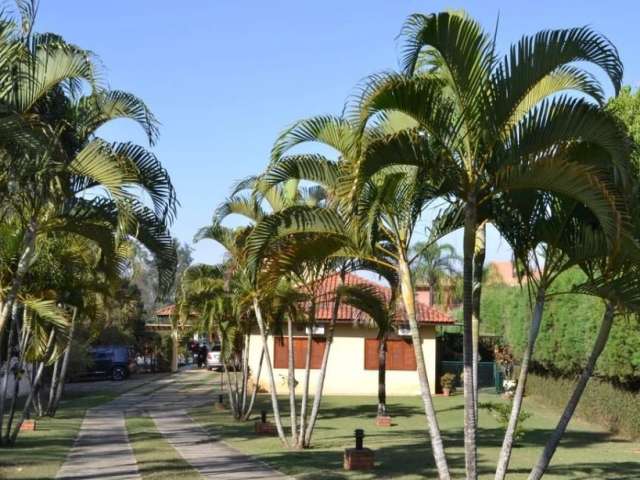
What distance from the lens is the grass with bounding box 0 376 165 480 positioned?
1302 centimetres

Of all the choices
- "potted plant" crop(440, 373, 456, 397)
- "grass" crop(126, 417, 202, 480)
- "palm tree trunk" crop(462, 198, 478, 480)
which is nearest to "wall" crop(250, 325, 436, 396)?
"potted plant" crop(440, 373, 456, 397)

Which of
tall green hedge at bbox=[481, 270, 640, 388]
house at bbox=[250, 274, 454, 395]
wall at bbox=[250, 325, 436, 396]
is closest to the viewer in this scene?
tall green hedge at bbox=[481, 270, 640, 388]

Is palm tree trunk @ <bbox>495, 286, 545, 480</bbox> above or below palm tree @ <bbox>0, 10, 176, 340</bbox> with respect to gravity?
below

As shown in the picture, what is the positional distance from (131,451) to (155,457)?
123 cm

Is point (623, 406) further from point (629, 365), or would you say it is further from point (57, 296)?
point (57, 296)

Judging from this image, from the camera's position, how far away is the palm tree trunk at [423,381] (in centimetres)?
946

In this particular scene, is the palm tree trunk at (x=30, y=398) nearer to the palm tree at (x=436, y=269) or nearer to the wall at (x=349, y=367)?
the wall at (x=349, y=367)

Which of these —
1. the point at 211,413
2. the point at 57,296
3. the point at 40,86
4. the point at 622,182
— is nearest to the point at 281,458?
the point at 57,296

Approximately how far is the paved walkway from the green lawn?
19.3 inches

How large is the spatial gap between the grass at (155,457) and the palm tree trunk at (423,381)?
14.0 feet

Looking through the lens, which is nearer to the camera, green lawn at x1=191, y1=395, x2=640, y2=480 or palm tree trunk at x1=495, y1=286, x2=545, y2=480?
palm tree trunk at x1=495, y1=286, x2=545, y2=480

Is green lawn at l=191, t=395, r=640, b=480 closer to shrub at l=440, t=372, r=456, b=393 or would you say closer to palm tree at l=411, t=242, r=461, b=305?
shrub at l=440, t=372, r=456, b=393

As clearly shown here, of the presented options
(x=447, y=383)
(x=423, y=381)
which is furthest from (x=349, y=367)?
(x=423, y=381)

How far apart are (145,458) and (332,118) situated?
6.78 m
